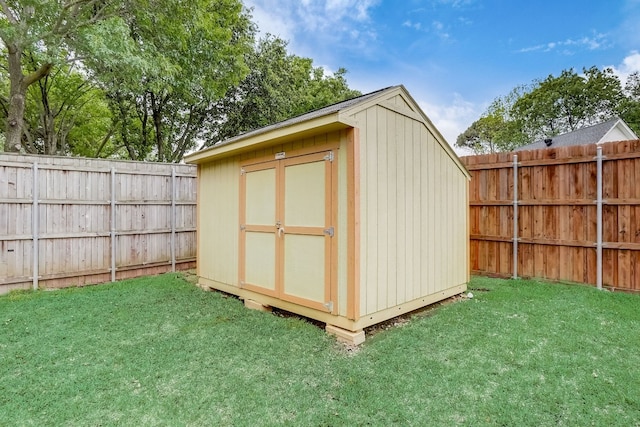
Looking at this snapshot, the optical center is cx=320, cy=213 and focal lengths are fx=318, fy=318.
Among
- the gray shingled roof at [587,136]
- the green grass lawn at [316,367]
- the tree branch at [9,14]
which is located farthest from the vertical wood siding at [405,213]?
the tree branch at [9,14]

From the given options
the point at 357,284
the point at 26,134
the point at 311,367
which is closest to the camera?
the point at 311,367

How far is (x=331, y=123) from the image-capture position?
2904 mm

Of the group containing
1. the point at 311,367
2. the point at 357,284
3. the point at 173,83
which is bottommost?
the point at 311,367

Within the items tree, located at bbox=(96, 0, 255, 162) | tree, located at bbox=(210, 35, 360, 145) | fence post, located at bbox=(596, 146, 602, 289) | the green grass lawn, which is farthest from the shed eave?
tree, located at bbox=(210, 35, 360, 145)

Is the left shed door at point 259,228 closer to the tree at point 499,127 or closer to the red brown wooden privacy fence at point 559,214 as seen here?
the red brown wooden privacy fence at point 559,214

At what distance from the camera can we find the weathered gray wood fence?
4.68m

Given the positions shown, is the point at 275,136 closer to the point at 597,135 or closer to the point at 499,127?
the point at 597,135

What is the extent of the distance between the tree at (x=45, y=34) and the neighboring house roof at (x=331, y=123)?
3950mm

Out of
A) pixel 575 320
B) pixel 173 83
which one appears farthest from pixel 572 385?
pixel 173 83

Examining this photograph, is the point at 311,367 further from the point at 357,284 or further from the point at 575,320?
the point at 575,320

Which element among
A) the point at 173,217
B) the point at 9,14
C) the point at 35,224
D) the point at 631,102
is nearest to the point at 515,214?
the point at 173,217

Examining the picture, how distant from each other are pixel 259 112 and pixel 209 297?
28.8ft

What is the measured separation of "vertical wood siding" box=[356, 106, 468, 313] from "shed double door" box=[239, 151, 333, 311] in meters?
0.41

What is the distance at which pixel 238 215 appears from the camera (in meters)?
4.43
